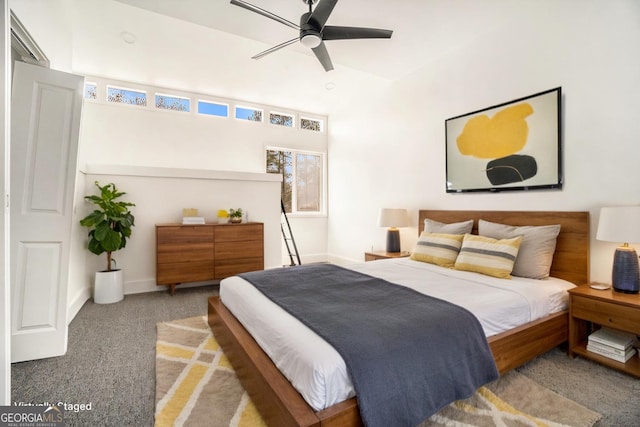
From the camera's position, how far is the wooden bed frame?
4.31ft

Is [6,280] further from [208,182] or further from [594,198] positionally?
[594,198]

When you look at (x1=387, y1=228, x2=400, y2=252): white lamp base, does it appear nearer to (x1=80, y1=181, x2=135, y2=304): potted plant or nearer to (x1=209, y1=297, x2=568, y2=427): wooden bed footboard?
(x1=209, y1=297, x2=568, y2=427): wooden bed footboard

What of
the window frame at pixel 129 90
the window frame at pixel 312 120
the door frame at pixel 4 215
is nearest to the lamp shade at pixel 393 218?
the window frame at pixel 312 120

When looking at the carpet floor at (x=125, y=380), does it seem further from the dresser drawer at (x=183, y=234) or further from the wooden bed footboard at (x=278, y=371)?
the dresser drawer at (x=183, y=234)

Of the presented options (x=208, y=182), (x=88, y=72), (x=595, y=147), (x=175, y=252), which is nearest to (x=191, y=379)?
(x=175, y=252)

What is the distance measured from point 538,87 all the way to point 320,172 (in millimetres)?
4266

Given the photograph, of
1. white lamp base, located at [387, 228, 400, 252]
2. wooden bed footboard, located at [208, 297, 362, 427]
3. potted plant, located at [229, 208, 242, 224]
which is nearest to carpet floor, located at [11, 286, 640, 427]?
wooden bed footboard, located at [208, 297, 362, 427]

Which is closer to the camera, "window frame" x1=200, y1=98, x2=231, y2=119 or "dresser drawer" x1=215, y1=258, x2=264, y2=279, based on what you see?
"dresser drawer" x1=215, y1=258, x2=264, y2=279

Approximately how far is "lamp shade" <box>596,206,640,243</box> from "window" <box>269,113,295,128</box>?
513 centimetres

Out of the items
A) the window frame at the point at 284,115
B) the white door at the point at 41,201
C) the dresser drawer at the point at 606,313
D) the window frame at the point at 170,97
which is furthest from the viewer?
the window frame at the point at 284,115

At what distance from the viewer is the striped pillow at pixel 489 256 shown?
263cm

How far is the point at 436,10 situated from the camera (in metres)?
2.92

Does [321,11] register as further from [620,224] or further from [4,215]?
[620,224]

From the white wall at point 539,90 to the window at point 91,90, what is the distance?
14.1 ft
